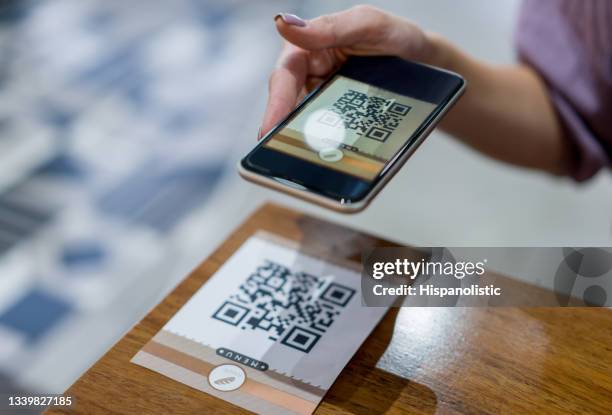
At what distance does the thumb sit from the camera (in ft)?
1.78

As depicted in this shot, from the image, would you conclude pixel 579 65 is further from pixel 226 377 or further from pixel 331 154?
pixel 226 377

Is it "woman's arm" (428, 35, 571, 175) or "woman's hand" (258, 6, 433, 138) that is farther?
"woman's arm" (428, 35, 571, 175)

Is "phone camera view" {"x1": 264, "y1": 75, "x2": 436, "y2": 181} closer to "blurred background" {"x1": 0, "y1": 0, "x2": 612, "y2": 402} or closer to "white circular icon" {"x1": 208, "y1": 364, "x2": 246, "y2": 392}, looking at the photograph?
"white circular icon" {"x1": 208, "y1": 364, "x2": 246, "y2": 392}

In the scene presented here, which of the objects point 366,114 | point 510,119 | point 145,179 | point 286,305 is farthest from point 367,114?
point 145,179

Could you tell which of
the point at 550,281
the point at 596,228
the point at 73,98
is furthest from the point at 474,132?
the point at 73,98

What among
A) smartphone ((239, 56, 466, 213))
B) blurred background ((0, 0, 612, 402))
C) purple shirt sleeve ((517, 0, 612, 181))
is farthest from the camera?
blurred background ((0, 0, 612, 402))

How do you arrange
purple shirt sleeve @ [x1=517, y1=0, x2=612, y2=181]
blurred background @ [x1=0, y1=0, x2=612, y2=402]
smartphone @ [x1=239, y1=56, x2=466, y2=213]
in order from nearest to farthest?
smartphone @ [x1=239, y1=56, x2=466, y2=213] → purple shirt sleeve @ [x1=517, y1=0, x2=612, y2=181] → blurred background @ [x1=0, y1=0, x2=612, y2=402]

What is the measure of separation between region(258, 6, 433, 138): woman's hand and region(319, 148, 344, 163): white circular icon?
53mm

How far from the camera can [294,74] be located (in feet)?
1.89


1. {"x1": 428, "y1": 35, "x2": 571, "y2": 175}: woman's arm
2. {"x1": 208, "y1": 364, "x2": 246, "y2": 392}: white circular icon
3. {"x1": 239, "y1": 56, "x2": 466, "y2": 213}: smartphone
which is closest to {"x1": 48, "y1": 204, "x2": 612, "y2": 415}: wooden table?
{"x1": 208, "y1": 364, "x2": 246, "y2": 392}: white circular icon

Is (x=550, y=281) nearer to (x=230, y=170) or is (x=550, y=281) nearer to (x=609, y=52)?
(x=609, y=52)

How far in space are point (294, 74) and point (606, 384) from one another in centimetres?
32

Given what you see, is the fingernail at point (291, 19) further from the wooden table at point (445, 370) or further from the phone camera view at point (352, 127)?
the wooden table at point (445, 370)

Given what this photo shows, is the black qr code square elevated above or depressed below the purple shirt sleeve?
above
